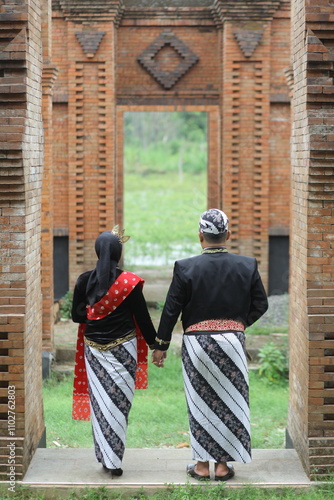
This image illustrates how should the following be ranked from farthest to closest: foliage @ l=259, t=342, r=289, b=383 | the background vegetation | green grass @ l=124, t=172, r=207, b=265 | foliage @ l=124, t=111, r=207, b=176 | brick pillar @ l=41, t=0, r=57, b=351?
foliage @ l=124, t=111, r=207, b=176, the background vegetation, green grass @ l=124, t=172, r=207, b=265, foliage @ l=259, t=342, r=289, b=383, brick pillar @ l=41, t=0, r=57, b=351

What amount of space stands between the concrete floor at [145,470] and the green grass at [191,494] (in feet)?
0.16

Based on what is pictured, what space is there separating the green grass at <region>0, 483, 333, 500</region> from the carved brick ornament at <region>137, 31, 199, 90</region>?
8.87 meters

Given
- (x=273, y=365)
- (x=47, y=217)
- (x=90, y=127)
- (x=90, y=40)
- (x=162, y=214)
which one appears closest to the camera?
(x=47, y=217)

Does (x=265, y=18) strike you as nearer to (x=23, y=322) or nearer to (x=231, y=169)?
(x=231, y=169)

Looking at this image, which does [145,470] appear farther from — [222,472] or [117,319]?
[117,319]

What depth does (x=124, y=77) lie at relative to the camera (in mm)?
13164

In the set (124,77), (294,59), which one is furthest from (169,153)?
(294,59)

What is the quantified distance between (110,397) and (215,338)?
2.57 feet

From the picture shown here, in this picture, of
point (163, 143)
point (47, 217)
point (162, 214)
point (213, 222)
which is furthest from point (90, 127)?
point (163, 143)

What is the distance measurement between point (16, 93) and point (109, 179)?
756cm

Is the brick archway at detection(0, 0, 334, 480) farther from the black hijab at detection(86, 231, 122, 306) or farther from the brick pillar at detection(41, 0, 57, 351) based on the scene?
the black hijab at detection(86, 231, 122, 306)

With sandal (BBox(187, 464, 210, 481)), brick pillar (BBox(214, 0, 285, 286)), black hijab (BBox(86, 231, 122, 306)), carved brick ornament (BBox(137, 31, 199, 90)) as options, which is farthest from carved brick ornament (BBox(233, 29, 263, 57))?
sandal (BBox(187, 464, 210, 481))

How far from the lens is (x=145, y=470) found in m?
5.50

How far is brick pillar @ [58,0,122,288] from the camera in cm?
1264
